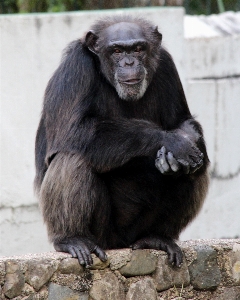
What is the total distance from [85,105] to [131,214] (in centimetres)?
99

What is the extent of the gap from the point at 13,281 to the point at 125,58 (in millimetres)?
1966

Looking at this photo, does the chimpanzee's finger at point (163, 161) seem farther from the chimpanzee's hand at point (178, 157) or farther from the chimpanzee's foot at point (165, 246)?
the chimpanzee's foot at point (165, 246)

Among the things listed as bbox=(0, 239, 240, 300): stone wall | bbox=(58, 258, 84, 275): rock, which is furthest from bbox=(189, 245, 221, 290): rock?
bbox=(58, 258, 84, 275): rock

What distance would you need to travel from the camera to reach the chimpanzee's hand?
618 cm

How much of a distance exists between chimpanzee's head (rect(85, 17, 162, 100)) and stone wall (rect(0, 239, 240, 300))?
130 cm

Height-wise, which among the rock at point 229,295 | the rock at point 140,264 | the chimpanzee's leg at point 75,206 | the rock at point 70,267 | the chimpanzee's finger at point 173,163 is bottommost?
the rock at point 229,295

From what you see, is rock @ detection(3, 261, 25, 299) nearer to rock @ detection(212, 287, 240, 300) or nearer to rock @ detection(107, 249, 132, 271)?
rock @ detection(107, 249, 132, 271)

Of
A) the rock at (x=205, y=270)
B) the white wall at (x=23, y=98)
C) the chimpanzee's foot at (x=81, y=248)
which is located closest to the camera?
the chimpanzee's foot at (x=81, y=248)

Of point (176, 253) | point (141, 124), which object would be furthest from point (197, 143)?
point (176, 253)

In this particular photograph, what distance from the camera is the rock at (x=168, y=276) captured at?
6434 mm

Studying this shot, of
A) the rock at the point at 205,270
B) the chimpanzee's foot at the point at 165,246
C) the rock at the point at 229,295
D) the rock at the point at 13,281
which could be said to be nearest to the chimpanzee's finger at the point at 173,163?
the chimpanzee's foot at the point at 165,246

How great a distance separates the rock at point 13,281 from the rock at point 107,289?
0.58m

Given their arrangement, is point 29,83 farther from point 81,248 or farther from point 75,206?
point 81,248

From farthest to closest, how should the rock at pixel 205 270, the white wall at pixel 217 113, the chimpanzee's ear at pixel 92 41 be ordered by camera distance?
the white wall at pixel 217 113 < the chimpanzee's ear at pixel 92 41 < the rock at pixel 205 270
